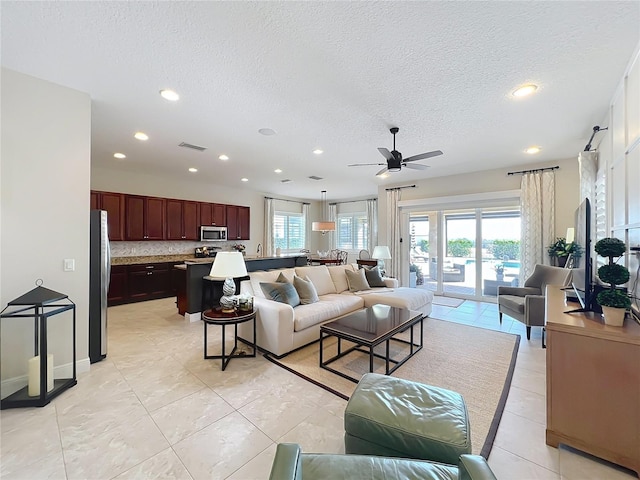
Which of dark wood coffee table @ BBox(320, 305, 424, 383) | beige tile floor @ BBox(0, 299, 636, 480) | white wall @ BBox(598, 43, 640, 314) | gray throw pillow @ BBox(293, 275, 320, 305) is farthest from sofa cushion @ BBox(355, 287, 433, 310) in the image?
white wall @ BBox(598, 43, 640, 314)

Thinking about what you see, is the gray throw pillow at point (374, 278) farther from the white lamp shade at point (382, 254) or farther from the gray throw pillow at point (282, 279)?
the gray throw pillow at point (282, 279)

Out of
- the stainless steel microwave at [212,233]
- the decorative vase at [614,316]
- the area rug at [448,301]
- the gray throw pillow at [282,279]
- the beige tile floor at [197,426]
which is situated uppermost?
the stainless steel microwave at [212,233]

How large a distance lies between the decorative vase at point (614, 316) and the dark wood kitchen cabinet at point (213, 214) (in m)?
6.99

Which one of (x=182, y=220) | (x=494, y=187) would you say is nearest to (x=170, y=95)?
(x=182, y=220)

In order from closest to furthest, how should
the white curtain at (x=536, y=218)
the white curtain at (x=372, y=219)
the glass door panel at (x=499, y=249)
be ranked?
the white curtain at (x=536, y=218) → the glass door panel at (x=499, y=249) → the white curtain at (x=372, y=219)

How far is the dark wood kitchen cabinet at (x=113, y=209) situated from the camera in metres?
5.22

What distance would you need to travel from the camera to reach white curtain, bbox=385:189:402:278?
6.76 m

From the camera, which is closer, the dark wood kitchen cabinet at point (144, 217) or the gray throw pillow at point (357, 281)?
the gray throw pillow at point (357, 281)

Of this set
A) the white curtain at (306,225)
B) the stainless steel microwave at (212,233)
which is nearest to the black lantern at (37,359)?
the stainless steel microwave at (212,233)

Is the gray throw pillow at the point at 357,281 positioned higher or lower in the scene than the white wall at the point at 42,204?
lower

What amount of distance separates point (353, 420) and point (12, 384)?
116 inches

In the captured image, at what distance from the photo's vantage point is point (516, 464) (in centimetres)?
167

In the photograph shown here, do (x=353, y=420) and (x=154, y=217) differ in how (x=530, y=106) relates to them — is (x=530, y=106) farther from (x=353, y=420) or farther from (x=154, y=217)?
(x=154, y=217)

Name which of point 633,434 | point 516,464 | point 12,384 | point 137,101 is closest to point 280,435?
point 516,464
